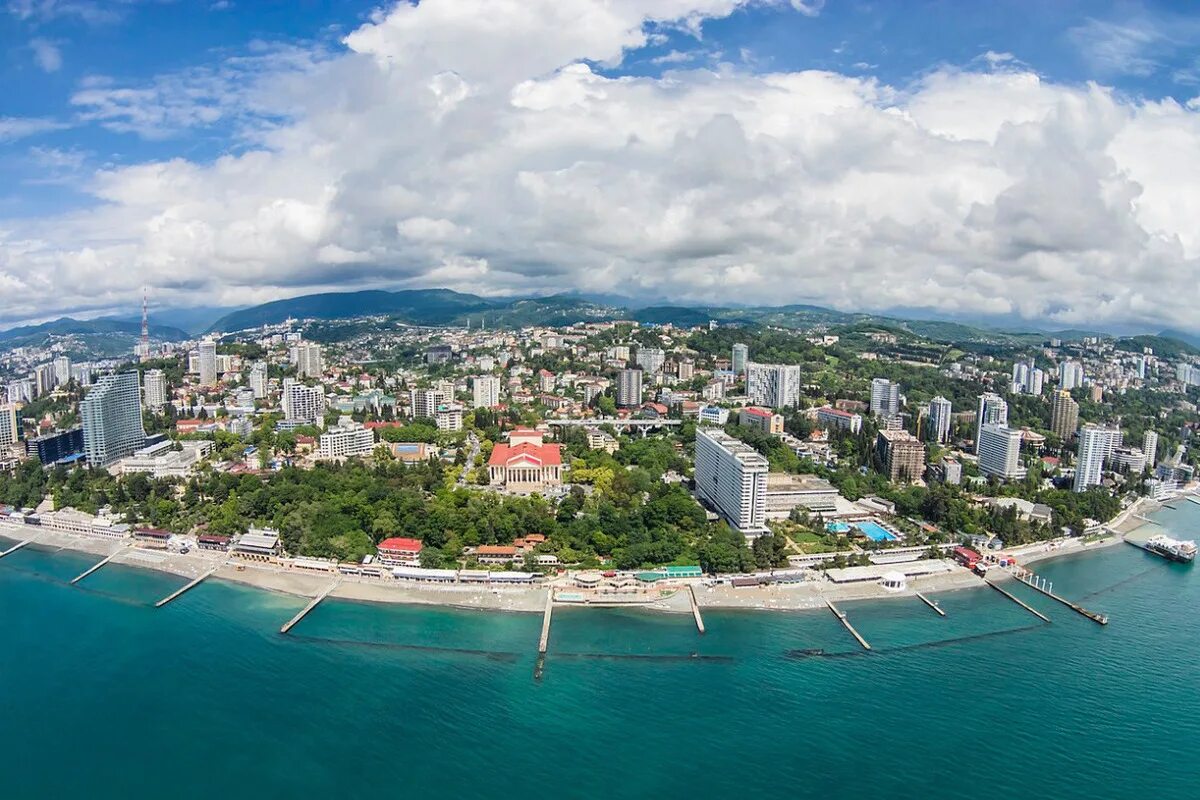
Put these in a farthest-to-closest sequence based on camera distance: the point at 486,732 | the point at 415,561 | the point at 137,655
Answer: the point at 415,561 → the point at 137,655 → the point at 486,732

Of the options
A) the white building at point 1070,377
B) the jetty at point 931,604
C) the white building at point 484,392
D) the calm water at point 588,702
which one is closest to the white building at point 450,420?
the white building at point 484,392

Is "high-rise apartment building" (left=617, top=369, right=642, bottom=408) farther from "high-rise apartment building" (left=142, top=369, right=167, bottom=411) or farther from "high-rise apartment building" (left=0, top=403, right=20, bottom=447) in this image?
"high-rise apartment building" (left=0, top=403, right=20, bottom=447)

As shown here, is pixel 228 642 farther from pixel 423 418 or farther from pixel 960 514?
pixel 423 418

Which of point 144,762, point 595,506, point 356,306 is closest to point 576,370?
point 595,506

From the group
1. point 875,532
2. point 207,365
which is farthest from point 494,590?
point 207,365

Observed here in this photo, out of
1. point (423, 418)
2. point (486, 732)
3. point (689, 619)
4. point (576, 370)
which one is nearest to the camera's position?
point (486, 732)

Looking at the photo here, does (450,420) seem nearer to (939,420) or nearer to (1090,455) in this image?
(939,420)
